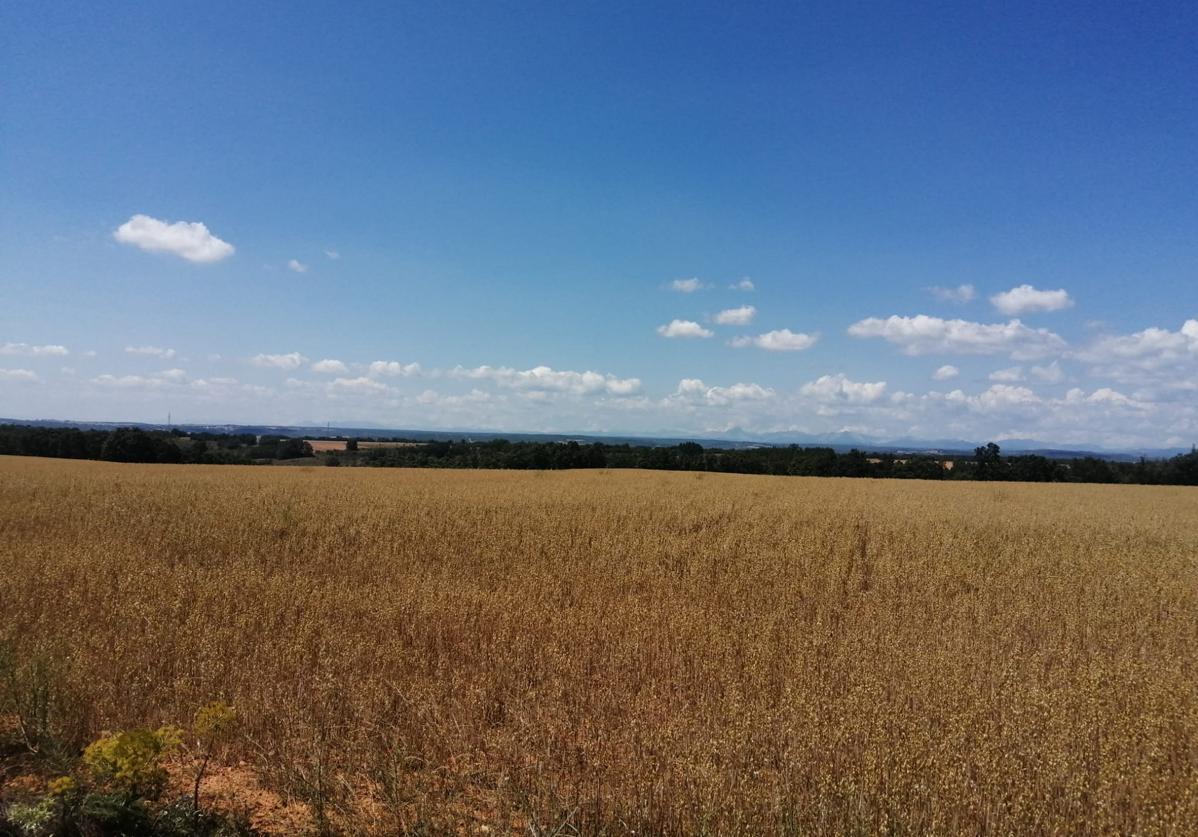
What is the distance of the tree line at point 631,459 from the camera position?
54094 millimetres

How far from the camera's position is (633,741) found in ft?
13.9

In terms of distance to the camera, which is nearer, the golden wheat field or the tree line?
the golden wheat field

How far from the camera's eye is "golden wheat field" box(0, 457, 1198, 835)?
359cm

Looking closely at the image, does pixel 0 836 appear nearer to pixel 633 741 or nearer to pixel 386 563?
pixel 633 741

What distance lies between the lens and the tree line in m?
54.1

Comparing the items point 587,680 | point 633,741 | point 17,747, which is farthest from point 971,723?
point 17,747

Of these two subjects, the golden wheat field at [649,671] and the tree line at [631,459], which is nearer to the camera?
the golden wheat field at [649,671]

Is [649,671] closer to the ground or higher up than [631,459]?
closer to the ground

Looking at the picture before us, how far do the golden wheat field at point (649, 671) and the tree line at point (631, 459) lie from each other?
41.6 m

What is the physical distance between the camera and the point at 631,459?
65562mm

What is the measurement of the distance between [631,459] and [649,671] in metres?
60.0

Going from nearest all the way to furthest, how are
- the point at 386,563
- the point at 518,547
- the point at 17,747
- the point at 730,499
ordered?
the point at 17,747, the point at 386,563, the point at 518,547, the point at 730,499

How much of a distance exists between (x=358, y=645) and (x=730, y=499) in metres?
14.8

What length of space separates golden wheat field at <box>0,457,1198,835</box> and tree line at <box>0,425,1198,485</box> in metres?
41.6
